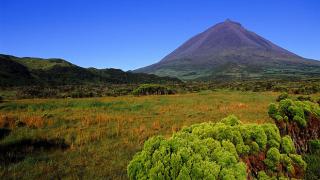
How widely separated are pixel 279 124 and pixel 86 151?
6708 mm

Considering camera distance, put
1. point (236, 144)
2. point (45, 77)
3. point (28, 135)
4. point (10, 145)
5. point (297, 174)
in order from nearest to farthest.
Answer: point (236, 144), point (297, 174), point (10, 145), point (28, 135), point (45, 77)

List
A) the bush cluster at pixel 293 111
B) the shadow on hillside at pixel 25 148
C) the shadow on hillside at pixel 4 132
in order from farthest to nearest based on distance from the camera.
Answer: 1. the shadow on hillside at pixel 4 132
2. the bush cluster at pixel 293 111
3. the shadow on hillside at pixel 25 148

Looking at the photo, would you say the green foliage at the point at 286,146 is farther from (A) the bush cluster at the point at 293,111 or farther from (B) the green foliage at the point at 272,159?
(A) the bush cluster at the point at 293,111

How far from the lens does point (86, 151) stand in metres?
12.0

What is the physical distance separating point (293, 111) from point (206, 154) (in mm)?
6594

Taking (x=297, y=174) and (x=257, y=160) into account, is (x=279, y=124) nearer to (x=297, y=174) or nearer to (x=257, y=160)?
(x=297, y=174)

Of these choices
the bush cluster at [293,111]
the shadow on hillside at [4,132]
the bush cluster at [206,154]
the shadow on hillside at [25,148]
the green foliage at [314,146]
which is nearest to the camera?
the bush cluster at [206,154]

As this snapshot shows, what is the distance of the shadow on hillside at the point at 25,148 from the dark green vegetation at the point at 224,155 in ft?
16.9

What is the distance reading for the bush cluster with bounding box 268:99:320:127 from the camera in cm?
1194

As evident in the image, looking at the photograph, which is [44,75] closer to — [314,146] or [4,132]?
[4,132]

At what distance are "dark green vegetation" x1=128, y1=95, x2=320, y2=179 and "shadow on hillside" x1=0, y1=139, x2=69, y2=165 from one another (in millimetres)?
5157

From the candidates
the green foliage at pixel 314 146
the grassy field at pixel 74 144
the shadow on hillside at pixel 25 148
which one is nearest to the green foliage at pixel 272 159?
the green foliage at pixel 314 146

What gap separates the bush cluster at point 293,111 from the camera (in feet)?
39.2

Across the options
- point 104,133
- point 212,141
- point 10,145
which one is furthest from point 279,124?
point 10,145
